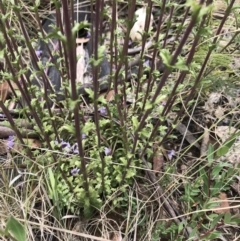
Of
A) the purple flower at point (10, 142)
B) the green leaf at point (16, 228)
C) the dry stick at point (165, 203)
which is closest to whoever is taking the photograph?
the green leaf at point (16, 228)

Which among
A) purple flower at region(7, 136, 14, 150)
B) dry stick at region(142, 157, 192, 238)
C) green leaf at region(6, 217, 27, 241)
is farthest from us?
purple flower at region(7, 136, 14, 150)

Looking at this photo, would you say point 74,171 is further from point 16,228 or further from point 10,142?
point 16,228

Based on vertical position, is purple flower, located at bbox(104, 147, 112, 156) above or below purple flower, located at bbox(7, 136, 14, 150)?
above

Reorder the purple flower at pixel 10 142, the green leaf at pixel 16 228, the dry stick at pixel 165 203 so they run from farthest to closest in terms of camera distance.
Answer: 1. the purple flower at pixel 10 142
2. the dry stick at pixel 165 203
3. the green leaf at pixel 16 228

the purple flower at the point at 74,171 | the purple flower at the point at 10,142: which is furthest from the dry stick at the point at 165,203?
the purple flower at the point at 10,142

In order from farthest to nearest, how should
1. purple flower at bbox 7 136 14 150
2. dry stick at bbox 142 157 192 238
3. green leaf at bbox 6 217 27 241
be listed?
purple flower at bbox 7 136 14 150 < dry stick at bbox 142 157 192 238 < green leaf at bbox 6 217 27 241

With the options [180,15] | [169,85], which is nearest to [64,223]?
[169,85]

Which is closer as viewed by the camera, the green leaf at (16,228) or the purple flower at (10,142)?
the green leaf at (16,228)

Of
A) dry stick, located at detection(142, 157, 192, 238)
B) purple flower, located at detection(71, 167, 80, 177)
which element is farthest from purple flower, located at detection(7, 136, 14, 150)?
dry stick, located at detection(142, 157, 192, 238)

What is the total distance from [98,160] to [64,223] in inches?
11.1

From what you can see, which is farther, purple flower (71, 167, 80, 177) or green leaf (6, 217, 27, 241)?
purple flower (71, 167, 80, 177)

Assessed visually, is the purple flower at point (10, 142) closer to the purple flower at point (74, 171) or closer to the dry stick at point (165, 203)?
the purple flower at point (74, 171)

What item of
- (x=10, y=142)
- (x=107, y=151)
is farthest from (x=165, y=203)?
(x=10, y=142)

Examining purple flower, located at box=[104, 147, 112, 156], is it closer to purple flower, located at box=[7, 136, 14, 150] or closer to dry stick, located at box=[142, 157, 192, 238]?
dry stick, located at box=[142, 157, 192, 238]
